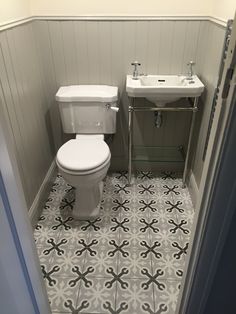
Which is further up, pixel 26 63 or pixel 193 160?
pixel 26 63

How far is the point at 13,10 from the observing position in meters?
1.51

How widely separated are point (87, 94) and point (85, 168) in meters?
0.59

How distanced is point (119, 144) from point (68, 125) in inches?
20.4

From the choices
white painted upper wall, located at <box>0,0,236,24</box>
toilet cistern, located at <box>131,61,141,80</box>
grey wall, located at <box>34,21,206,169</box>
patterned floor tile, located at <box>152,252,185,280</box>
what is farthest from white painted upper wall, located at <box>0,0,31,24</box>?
patterned floor tile, located at <box>152,252,185,280</box>

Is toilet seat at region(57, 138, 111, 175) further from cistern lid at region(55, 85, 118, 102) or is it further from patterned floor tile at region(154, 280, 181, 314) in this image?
patterned floor tile at region(154, 280, 181, 314)

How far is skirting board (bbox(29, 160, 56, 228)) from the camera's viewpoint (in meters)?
1.75

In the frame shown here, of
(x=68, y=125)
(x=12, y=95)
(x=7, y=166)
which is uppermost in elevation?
(x=7, y=166)

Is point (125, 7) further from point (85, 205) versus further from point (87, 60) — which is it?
point (85, 205)

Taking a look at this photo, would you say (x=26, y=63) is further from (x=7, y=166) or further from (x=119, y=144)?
(x=7, y=166)

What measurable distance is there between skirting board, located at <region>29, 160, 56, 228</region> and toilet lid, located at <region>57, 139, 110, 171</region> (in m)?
0.40

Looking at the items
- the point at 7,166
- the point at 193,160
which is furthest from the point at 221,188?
the point at 193,160

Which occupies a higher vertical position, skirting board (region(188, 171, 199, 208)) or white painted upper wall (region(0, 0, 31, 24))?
white painted upper wall (region(0, 0, 31, 24))

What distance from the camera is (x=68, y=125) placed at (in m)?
1.95

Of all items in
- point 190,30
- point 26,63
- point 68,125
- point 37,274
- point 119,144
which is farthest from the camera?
point 119,144
